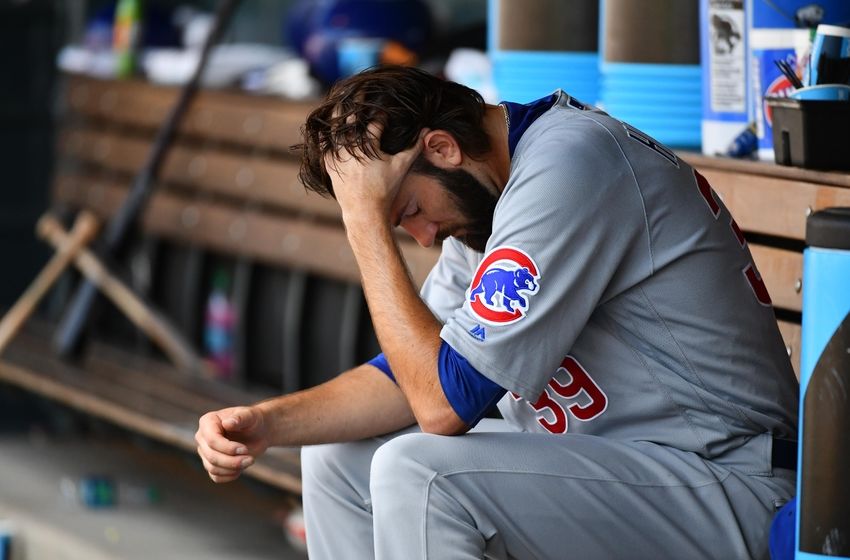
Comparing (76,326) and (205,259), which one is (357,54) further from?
(76,326)

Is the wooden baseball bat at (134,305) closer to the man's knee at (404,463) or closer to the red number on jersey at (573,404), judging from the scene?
the red number on jersey at (573,404)

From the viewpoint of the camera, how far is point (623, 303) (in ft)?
7.39

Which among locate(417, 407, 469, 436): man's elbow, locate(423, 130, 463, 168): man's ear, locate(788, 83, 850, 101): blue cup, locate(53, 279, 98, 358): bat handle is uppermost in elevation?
locate(788, 83, 850, 101): blue cup

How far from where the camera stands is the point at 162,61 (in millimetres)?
5172

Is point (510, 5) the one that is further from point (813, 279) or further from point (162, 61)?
point (162, 61)

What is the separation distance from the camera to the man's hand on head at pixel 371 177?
7.72 feet

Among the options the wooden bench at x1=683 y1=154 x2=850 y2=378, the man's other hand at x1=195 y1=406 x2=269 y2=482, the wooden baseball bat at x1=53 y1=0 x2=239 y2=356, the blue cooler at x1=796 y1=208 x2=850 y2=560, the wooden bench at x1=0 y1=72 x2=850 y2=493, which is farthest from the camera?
the wooden baseball bat at x1=53 y1=0 x2=239 y2=356

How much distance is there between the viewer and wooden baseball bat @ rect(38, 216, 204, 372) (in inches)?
186

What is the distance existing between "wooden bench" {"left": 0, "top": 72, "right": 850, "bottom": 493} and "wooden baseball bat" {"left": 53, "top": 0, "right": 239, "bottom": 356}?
2.6 inches

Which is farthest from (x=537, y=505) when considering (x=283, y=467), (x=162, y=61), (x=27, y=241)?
(x=27, y=241)

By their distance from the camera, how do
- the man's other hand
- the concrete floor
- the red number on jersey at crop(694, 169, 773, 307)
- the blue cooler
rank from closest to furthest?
the blue cooler
the red number on jersey at crop(694, 169, 773, 307)
the man's other hand
the concrete floor

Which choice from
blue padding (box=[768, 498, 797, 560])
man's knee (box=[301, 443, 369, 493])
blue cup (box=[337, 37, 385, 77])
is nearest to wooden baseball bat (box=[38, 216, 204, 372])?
blue cup (box=[337, 37, 385, 77])

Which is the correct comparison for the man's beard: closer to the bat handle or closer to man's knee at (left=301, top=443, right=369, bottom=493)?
man's knee at (left=301, top=443, right=369, bottom=493)

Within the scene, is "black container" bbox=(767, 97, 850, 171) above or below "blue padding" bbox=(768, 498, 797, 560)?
above
